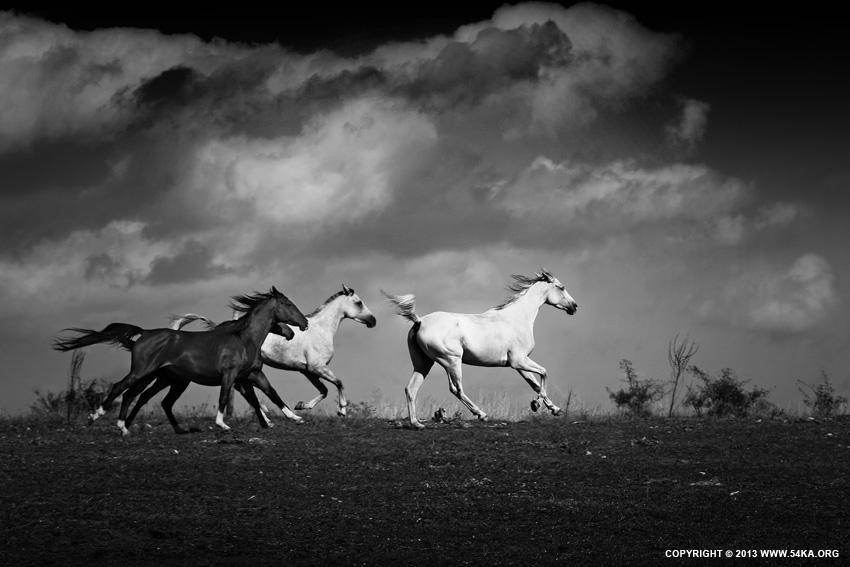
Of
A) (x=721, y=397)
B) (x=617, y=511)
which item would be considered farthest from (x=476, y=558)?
(x=721, y=397)

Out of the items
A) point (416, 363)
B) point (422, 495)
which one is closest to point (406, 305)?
point (416, 363)

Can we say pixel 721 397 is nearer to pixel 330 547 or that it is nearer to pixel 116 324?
pixel 116 324

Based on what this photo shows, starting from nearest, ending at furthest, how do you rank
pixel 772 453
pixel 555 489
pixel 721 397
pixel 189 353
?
pixel 555 489 → pixel 772 453 → pixel 189 353 → pixel 721 397

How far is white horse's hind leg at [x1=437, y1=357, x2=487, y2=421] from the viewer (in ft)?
54.2

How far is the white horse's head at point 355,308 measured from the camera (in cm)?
1933

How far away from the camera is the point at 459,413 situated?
58.4 feet

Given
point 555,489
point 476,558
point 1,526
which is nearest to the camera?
point 476,558

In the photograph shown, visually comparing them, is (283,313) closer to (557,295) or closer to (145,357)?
(145,357)

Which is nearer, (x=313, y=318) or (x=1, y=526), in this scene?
(x=1, y=526)

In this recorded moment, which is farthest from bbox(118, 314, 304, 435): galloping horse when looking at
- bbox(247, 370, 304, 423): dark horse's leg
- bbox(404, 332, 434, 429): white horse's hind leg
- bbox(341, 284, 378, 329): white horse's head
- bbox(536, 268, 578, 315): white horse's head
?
bbox(536, 268, 578, 315): white horse's head

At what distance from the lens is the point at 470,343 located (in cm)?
1680

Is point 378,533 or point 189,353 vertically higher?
point 189,353

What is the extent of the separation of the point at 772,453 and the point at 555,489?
3.96 meters

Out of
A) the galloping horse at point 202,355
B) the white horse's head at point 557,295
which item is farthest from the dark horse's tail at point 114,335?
the white horse's head at point 557,295
